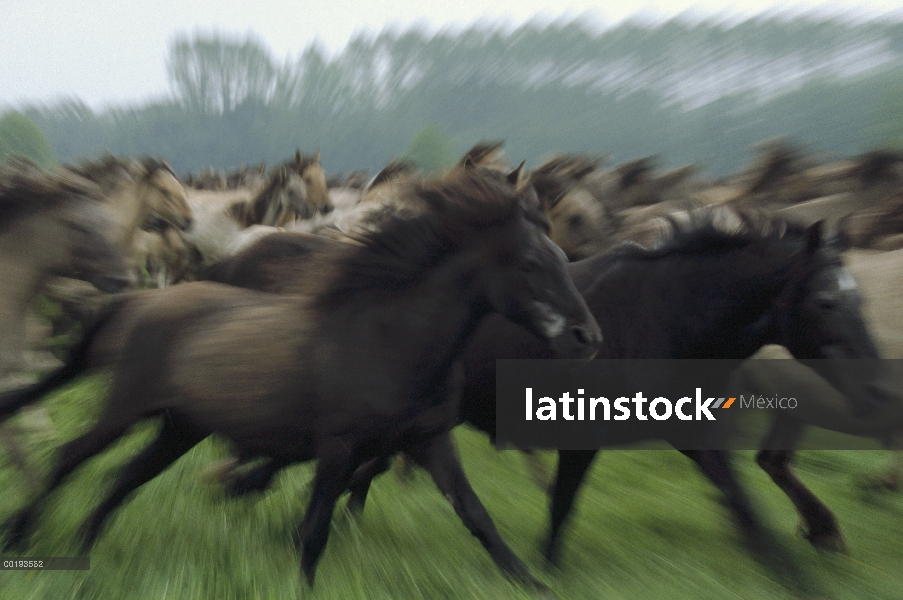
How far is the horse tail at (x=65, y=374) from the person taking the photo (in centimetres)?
409

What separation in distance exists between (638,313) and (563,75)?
108m

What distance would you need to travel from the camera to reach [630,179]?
10.7 meters

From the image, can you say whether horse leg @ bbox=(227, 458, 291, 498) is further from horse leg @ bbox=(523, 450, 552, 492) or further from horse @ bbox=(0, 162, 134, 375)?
horse leg @ bbox=(523, 450, 552, 492)

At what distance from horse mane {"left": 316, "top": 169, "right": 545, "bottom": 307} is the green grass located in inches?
49.8

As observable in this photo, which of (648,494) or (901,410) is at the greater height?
(901,410)

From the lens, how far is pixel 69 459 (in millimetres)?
3887

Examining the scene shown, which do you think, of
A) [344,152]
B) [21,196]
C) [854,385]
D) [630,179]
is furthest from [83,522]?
[344,152]

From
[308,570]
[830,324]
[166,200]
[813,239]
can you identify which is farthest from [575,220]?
[308,570]

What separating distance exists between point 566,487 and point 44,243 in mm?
3319

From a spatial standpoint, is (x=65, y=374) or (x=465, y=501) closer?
(x=465, y=501)

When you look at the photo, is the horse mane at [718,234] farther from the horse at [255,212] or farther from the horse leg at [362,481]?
the horse at [255,212]

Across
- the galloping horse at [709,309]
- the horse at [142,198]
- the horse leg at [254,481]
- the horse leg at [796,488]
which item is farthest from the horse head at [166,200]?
the horse leg at [796,488]

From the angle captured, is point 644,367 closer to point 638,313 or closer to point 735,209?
point 638,313

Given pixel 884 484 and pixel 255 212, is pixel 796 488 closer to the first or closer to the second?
pixel 884 484
